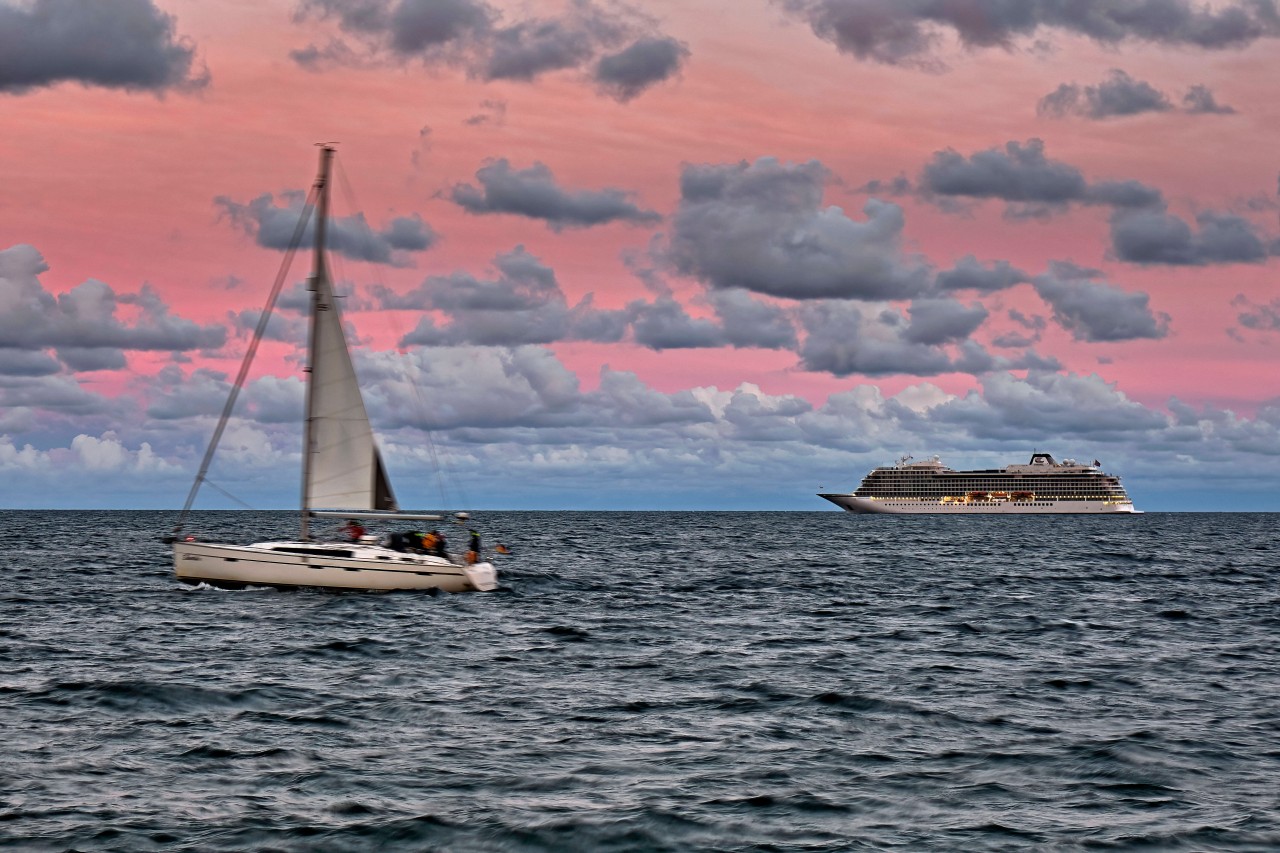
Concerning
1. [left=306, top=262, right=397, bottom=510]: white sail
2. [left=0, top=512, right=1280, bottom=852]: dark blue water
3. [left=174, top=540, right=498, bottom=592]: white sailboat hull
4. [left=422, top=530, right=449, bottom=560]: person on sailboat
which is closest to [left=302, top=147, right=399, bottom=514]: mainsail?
[left=306, top=262, right=397, bottom=510]: white sail

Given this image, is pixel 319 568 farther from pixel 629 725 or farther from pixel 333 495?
pixel 629 725

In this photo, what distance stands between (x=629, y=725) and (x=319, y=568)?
26.6 m

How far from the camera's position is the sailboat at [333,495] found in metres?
46.8

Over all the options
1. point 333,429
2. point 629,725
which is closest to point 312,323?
point 333,429

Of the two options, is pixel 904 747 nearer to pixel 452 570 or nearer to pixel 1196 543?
pixel 452 570

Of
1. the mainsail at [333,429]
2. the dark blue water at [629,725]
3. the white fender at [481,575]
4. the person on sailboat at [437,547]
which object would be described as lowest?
the dark blue water at [629,725]

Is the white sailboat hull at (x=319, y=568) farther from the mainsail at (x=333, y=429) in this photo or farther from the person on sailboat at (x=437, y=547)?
the mainsail at (x=333, y=429)

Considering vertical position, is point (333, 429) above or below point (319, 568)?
above

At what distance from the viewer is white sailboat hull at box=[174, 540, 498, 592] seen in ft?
152

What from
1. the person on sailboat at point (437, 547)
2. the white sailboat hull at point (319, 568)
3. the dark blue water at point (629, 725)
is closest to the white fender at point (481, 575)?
the white sailboat hull at point (319, 568)

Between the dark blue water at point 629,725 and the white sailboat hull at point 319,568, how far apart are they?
28.0 inches

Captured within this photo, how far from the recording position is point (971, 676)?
28922mm

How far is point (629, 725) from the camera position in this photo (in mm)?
22312

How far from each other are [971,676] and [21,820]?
65.9 feet
